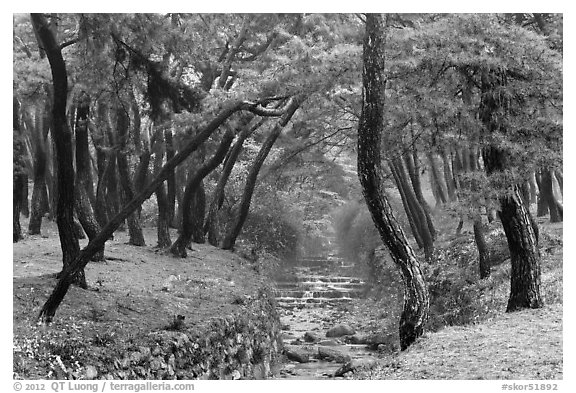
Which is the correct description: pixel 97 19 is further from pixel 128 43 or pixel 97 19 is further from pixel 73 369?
pixel 73 369

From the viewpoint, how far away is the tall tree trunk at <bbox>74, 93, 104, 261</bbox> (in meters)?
11.9

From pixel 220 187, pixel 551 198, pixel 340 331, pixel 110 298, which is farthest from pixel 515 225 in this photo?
pixel 220 187

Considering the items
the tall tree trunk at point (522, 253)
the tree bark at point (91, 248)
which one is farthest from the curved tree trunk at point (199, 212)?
the tall tree trunk at point (522, 253)

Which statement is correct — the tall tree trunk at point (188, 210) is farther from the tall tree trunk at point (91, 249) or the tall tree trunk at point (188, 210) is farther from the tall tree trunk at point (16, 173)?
the tall tree trunk at point (91, 249)

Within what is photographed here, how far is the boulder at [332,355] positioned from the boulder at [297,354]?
315 millimetres

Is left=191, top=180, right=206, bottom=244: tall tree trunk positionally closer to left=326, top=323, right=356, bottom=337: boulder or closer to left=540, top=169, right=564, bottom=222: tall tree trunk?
left=326, top=323, right=356, bottom=337: boulder

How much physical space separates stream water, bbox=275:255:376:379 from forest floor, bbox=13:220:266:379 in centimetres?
201

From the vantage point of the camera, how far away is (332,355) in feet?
47.1

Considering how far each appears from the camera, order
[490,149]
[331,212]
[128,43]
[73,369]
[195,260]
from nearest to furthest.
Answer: [73,369] < [128,43] < [490,149] < [195,260] < [331,212]

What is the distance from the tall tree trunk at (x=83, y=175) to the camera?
39.2 ft

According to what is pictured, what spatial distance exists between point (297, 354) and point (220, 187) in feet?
23.4
